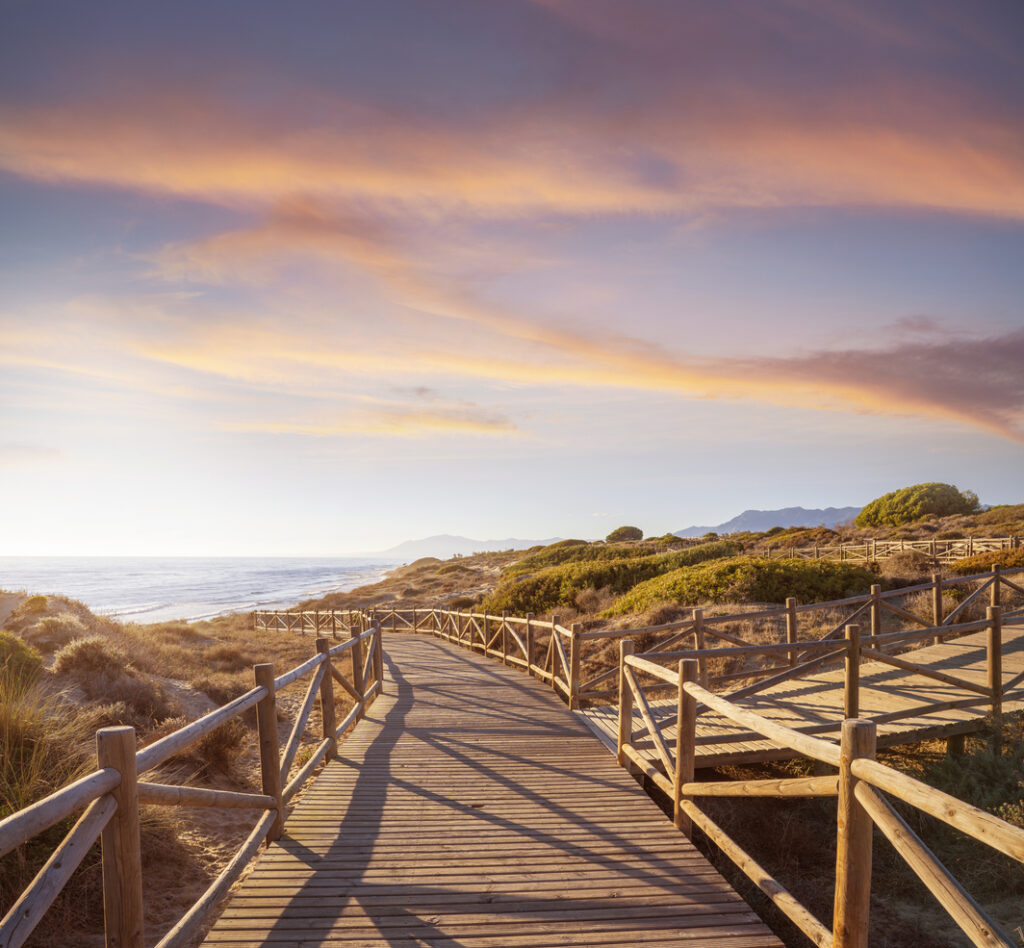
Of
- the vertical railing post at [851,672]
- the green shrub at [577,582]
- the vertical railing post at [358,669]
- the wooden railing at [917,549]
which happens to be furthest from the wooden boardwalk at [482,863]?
the wooden railing at [917,549]

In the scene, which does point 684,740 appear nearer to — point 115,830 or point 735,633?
point 115,830

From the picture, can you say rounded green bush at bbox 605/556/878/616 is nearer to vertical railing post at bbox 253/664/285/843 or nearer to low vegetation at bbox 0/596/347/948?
low vegetation at bbox 0/596/347/948

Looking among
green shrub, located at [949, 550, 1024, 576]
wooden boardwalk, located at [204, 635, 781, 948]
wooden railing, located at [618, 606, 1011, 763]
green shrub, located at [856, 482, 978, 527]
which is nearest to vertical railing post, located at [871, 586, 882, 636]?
wooden railing, located at [618, 606, 1011, 763]

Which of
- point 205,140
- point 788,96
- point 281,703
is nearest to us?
point 788,96

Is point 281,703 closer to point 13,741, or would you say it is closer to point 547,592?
Answer: point 13,741

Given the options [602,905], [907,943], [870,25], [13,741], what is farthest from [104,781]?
[870,25]

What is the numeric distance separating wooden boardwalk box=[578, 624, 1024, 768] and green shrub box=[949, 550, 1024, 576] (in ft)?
30.8

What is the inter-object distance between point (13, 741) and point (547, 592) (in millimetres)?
18149

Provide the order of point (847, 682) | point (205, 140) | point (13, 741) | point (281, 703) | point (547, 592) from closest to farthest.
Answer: point (13, 741)
point (847, 682)
point (205, 140)
point (281, 703)
point (547, 592)

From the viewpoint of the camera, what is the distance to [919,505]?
4184 centimetres

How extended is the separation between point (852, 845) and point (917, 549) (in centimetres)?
2806

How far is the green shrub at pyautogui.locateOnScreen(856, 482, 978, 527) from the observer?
41.6 m

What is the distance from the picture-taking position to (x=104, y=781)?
2594 millimetres

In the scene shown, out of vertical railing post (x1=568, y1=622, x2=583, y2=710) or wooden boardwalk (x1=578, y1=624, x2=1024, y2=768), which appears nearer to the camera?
wooden boardwalk (x1=578, y1=624, x2=1024, y2=768)
